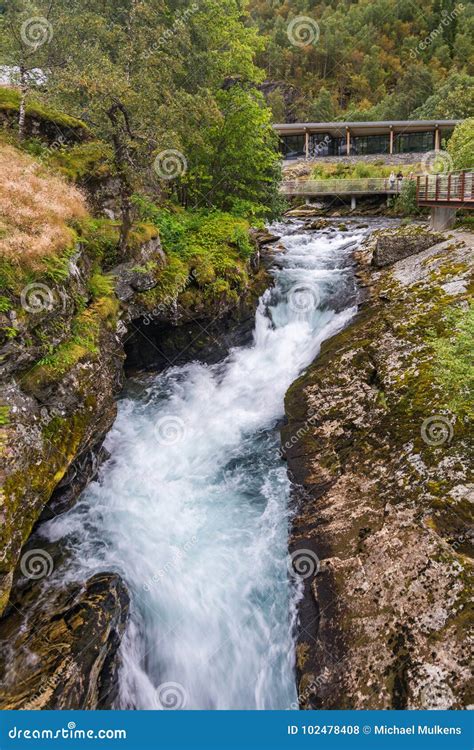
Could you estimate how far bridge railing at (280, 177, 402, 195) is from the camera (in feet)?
99.1

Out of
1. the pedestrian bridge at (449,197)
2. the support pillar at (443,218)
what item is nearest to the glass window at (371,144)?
the pedestrian bridge at (449,197)

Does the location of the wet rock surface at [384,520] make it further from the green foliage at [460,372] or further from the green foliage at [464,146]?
the green foliage at [464,146]

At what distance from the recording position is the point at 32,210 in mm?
7273

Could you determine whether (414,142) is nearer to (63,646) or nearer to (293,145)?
(293,145)

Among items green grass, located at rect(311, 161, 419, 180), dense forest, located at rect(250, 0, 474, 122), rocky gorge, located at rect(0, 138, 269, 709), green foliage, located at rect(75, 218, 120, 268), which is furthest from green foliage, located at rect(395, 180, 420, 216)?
dense forest, located at rect(250, 0, 474, 122)

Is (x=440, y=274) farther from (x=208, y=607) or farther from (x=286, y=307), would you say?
(x=208, y=607)

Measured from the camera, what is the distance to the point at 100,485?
29.6 ft

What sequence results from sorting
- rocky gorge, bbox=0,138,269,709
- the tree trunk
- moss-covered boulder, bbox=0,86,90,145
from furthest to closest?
moss-covered boulder, bbox=0,86,90,145 → the tree trunk → rocky gorge, bbox=0,138,269,709

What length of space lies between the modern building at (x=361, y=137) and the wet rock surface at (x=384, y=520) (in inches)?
1559

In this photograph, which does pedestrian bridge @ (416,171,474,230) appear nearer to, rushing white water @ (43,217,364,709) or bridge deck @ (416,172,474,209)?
bridge deck @ (416,172,474,209)

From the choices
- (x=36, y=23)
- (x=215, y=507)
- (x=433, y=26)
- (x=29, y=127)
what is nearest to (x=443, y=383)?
(x=215, y=507)

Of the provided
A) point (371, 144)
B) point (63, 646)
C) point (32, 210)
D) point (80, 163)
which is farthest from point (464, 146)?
point (371, 144)

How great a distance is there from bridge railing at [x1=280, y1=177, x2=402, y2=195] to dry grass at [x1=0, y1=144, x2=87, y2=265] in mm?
24045

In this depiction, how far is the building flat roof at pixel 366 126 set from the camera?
136ft
